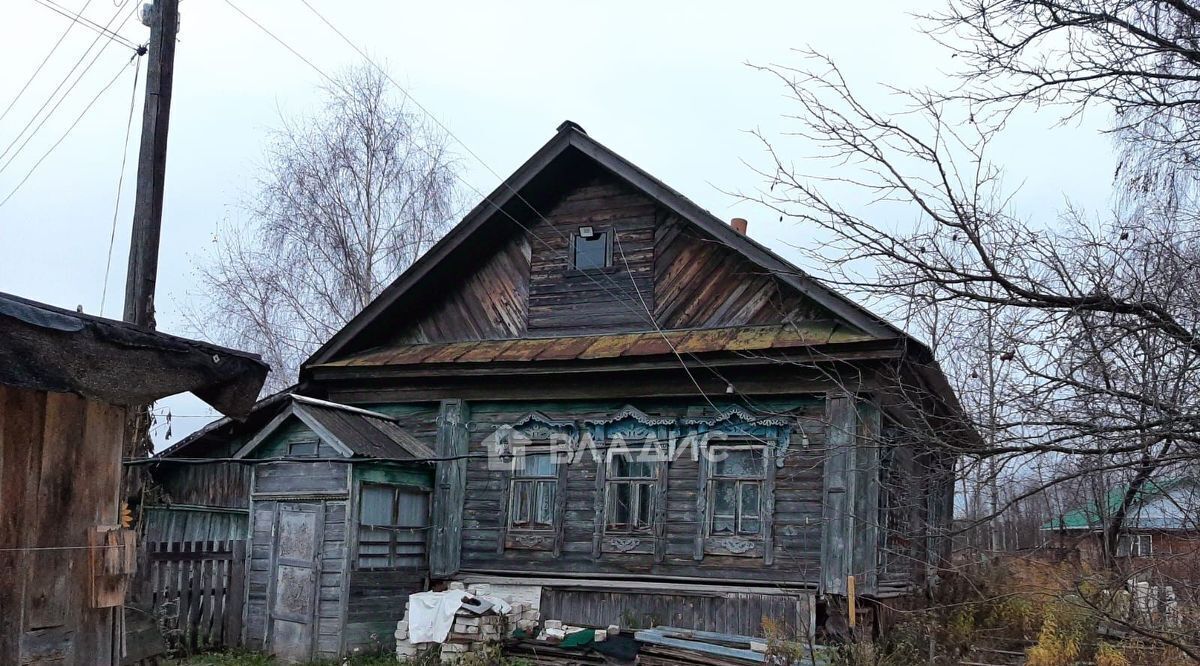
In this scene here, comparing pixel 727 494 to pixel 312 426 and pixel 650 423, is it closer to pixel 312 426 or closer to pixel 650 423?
pixel 650 423

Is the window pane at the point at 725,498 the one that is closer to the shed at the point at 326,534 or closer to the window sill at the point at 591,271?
the window sill at the point at 591,271

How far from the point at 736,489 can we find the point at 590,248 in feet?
12.3

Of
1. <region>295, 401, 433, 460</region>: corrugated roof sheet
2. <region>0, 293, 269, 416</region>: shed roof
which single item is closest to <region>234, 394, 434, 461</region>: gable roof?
<region>295, 401, 433, 460</region>: corrugated roof sheet

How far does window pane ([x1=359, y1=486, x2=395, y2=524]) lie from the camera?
1301cm

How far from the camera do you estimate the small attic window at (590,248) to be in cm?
1409

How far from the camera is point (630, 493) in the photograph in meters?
13.3

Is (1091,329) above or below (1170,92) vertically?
below

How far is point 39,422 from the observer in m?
4.89

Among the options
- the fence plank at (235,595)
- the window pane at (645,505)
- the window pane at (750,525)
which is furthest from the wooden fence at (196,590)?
the window pane at (750,525)

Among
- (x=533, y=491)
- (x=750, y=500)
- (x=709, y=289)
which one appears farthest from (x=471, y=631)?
(x=709, y=289)

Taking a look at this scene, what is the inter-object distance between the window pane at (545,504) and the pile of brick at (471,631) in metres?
1.15

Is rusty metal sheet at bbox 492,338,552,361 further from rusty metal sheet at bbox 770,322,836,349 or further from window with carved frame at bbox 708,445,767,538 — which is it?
rusty metal sheet at bbox 770,322,836,349

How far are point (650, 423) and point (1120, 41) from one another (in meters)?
8.07

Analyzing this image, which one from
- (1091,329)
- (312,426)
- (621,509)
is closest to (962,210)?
(1091,329)
